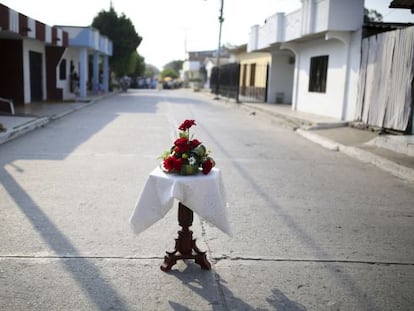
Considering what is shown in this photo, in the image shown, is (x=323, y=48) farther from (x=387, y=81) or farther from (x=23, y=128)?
(x=23, y=128)

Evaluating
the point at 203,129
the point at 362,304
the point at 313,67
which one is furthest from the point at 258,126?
the point at 362,304

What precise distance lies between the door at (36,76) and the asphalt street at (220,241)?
14794 mm

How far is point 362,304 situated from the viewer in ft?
11.7

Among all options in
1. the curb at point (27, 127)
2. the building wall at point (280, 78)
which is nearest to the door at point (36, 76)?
the curb at point (27, 127)

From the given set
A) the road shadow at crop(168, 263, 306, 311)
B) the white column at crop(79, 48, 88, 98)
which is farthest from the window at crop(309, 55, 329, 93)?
the road shadow at crop(168, 263, 306, 311)

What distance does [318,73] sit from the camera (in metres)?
19.8

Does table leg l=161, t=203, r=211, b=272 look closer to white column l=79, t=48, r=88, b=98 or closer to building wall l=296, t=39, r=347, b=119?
building wall l=296, t=39, r=347, b=119

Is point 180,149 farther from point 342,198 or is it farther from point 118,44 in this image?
point 118,44

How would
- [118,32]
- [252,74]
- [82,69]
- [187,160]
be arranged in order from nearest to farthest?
[187,160] → [82,69] → [252,74] → [118,32]

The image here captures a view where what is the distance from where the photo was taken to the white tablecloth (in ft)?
12.6

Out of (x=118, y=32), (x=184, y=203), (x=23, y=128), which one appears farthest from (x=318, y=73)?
(x=118, y=32)

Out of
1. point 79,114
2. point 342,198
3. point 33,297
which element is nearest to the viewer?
point 33,297

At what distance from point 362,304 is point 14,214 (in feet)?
13.1

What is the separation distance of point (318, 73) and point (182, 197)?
676 inches
